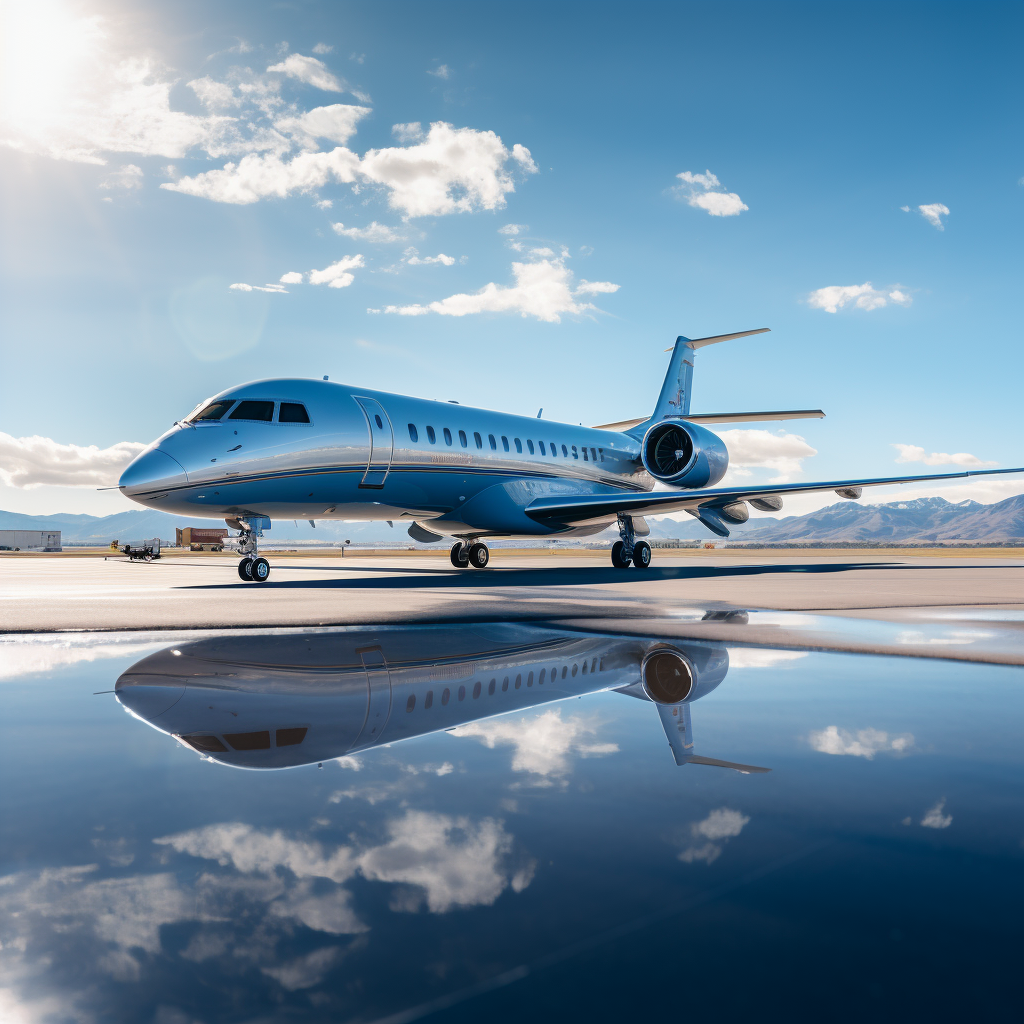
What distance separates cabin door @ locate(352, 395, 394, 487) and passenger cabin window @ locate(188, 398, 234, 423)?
301 cm

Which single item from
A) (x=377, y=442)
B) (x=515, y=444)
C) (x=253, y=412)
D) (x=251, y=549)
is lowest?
(x=251, y=549)

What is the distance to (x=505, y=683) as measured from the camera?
445 centimetres

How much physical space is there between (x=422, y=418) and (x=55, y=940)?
17.9m

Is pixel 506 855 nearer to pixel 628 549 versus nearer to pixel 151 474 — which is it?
pixel 151 474

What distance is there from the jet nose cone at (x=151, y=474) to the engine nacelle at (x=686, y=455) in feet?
49.2

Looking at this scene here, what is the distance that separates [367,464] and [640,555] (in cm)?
982

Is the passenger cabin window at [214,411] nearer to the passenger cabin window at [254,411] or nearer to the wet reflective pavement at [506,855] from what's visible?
the passenger cabin window at [254,411]

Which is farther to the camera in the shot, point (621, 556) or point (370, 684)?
point (621, 556)

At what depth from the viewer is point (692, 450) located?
23.5m

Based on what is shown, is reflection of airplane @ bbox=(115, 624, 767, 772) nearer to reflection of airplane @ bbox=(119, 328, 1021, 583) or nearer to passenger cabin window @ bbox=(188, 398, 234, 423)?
reflection of airplane @ bbox=(119, 328, 1021, 583)

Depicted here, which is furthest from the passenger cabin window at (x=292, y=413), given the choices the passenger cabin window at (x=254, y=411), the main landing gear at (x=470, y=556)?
the main landing gear at (x=470, y=556)

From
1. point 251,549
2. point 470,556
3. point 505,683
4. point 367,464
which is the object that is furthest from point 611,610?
point 470,556

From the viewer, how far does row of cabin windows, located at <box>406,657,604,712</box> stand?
3.94 meters

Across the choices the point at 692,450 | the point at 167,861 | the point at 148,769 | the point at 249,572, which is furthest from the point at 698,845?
the point at 692,450
